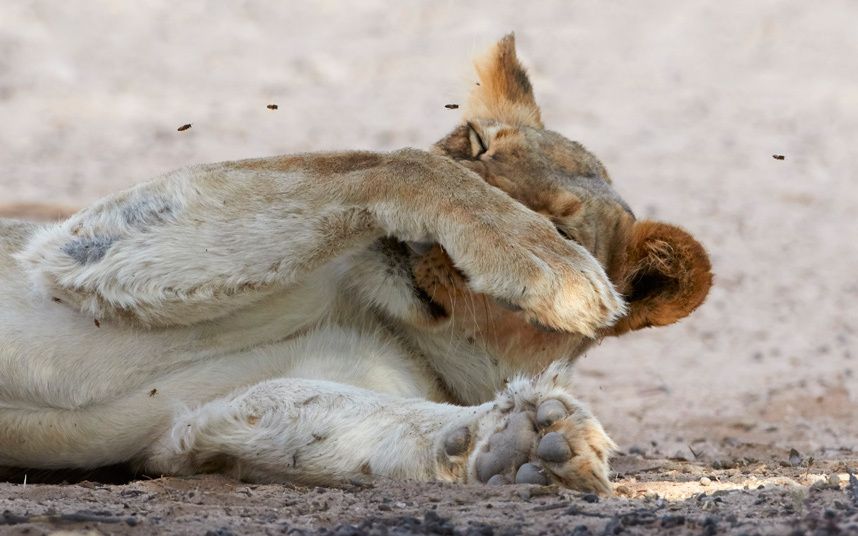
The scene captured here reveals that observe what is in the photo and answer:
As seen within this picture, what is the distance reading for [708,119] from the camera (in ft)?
39.3

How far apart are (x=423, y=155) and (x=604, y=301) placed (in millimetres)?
722

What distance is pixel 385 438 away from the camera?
412 cm

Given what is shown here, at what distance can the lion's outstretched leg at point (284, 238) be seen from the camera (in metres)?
3.98

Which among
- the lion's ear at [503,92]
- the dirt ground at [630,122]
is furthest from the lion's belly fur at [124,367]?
the dirt ground at [630,122]

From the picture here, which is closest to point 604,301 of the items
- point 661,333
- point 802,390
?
point 802,390

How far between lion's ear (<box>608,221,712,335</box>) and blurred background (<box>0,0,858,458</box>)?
3.57 m

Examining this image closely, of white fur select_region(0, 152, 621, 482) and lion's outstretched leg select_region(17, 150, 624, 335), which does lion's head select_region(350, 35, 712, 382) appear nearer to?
white fur select_region(0, 152, 621, 482)

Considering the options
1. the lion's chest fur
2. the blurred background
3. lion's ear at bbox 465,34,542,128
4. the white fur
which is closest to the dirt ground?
the blurred background

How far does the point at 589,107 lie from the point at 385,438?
8308mm

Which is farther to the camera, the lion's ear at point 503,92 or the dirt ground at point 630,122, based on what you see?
the dirt ground at point 630,122

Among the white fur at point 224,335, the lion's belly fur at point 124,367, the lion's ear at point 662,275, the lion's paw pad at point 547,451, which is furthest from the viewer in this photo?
the lion's ear at point 662,275

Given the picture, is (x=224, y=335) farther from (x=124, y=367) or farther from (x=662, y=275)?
(x=662, y=275)

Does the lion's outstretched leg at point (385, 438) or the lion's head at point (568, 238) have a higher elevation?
the lion's head at point (568, 238)

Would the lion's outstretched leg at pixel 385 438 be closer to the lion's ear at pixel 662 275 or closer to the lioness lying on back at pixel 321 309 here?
the lioness lying on back at pixel 321 309
